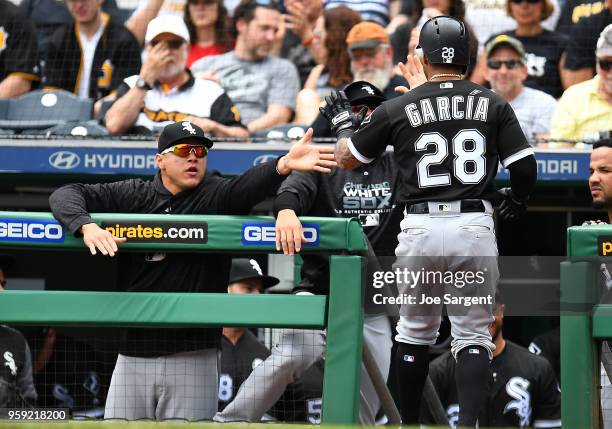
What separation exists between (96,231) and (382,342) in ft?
4.90

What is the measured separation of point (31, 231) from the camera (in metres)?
4.20

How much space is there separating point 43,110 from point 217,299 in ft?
14.1

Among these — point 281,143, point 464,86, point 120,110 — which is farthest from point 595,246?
point 120,110

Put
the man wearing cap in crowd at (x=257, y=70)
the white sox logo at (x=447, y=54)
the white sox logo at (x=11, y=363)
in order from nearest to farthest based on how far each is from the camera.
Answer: the white sox logo at (x=447, y=54)
the white sox logo at (x=11, y=363)
the man wearing cap in crowd at (x=257, y=70)

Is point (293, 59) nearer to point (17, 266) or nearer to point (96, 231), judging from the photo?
point (17, 266)

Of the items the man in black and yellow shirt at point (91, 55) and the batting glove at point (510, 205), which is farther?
the man in black and yellow shirt at point (91, 55)

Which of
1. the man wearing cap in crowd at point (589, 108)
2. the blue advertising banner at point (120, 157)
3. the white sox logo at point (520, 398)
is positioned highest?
the man wearing cap in crowd at point (589, 108)

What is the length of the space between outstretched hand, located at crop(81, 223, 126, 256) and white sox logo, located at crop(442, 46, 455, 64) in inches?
57.1

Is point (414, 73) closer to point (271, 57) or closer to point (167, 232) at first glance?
point (167, 232)

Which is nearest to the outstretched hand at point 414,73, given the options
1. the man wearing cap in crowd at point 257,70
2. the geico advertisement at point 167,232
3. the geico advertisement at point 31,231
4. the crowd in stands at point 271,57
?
the geico advertisement at point 167,232

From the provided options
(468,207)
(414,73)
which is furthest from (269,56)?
(468,207)

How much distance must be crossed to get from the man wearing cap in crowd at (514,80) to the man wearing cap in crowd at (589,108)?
18cm

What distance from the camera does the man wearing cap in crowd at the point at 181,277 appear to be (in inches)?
176

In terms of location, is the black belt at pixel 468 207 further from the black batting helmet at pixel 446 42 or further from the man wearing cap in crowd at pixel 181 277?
the black batting helmet at pixel 446 42
